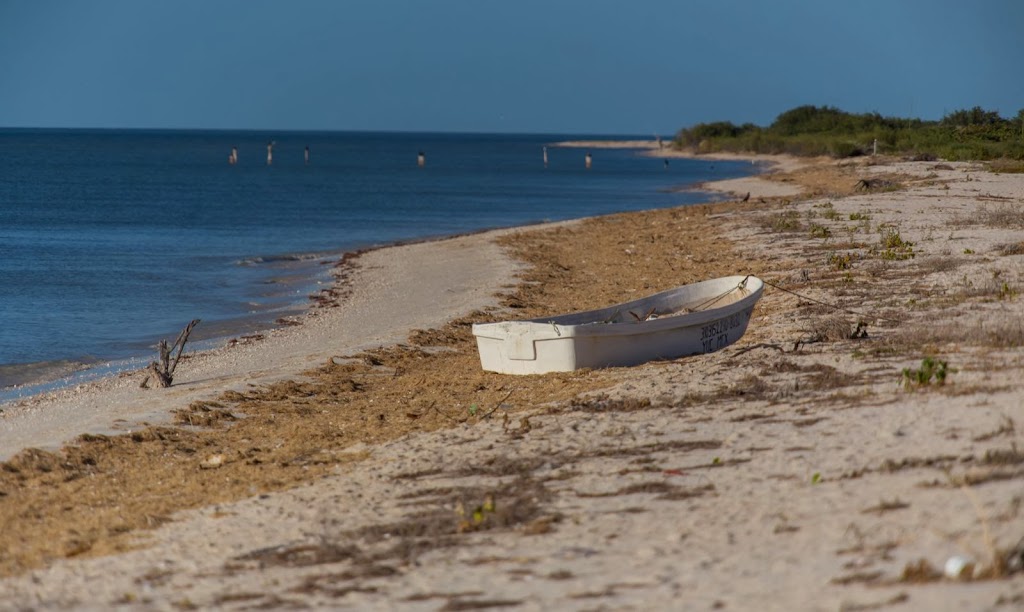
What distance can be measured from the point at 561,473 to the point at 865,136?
70.9 m

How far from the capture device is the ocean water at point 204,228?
20.1 m

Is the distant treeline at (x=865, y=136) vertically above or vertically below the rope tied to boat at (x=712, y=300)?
above

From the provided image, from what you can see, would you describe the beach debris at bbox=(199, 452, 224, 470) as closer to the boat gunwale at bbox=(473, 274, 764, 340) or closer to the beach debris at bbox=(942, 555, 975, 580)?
the boat gunwale at bbox=(473, 274, 764, 340)

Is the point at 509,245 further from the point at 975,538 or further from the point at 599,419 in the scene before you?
the point at 975,538

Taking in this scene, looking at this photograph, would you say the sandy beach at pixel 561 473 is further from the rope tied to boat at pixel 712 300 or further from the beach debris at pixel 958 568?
the rope tied to boat at pixel 712 300

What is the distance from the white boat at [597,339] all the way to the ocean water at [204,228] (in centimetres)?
698

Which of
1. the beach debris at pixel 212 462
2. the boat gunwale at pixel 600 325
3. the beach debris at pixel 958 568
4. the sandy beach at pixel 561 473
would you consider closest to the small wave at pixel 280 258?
the sandy beach at pixel 561 473

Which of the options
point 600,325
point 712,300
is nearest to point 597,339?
point 600,325

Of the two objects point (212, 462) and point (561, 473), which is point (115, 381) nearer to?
point (212, 462)

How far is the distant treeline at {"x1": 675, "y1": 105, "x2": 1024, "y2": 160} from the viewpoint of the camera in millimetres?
49625

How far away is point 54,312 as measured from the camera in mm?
21500

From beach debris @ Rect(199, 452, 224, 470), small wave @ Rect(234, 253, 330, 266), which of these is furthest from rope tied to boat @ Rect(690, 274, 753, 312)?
small wave @ Rect(234, 253, 330, 266)

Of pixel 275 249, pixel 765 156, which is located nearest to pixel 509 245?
pixel 275 249

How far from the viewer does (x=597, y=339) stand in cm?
1233
